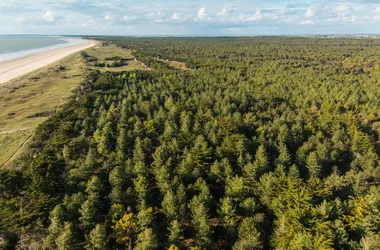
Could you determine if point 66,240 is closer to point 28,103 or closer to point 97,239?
point 97,239

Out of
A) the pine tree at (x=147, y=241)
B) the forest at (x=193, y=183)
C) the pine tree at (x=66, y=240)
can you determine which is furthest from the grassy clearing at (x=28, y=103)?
the pine tree at (x=147, y=241)

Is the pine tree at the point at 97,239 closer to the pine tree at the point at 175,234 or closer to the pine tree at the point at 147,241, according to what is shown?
the pine tree at the point at 147,241

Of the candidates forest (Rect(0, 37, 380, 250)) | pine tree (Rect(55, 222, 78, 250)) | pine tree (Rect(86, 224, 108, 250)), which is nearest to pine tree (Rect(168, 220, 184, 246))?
forest (Rect(0, 37, 380, 250))

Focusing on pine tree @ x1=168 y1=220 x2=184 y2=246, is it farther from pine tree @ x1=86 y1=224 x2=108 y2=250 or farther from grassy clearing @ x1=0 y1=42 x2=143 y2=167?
grassy clearing @ x1=0 y1=42 x2=143 y2=167

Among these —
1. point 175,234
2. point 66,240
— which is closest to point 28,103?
point 66,240

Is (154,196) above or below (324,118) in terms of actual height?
below

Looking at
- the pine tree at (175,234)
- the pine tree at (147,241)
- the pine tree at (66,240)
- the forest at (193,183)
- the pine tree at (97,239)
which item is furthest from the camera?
the forest at (193,183)

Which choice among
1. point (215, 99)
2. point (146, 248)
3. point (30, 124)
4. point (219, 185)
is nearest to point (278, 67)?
point (215, 99)

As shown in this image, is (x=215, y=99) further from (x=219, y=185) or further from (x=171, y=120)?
(x=219, y=185)
